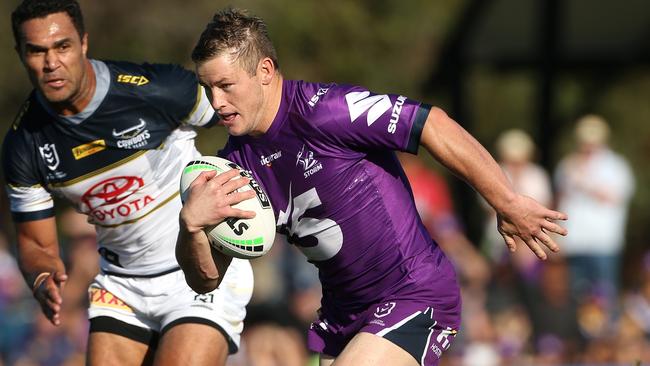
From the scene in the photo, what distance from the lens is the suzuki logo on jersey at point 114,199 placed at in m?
5.84

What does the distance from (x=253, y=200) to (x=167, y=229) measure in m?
1.29

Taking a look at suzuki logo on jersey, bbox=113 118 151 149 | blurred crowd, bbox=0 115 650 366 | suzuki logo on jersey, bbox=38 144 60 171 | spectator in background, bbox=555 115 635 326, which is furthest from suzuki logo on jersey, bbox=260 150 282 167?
spectator in background, bbox=555 115 635 326

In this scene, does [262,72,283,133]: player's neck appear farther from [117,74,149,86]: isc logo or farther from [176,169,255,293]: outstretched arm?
[117,74,149,86]: isc logo

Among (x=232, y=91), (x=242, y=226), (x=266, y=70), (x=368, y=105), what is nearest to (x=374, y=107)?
(x=368, y=105)

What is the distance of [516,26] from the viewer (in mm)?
15203

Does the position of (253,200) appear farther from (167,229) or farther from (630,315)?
(630,315)

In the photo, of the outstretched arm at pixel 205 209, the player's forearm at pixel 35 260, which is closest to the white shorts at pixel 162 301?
the player's forearm at pixel 35 260

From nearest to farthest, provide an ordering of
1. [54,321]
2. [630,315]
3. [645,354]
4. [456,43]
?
[54,321]
[645,354]
[630,315]
[456,43]

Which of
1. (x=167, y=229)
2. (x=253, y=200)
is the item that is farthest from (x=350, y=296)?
(x=167, y=229)

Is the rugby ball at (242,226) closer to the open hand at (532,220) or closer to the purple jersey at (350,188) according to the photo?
the purple jersey at (350,188)

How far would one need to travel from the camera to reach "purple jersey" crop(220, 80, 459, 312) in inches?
194

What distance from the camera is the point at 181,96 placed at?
5.83 metres

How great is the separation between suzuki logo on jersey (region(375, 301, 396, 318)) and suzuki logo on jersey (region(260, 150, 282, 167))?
826mm

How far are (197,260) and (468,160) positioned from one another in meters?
1.26
